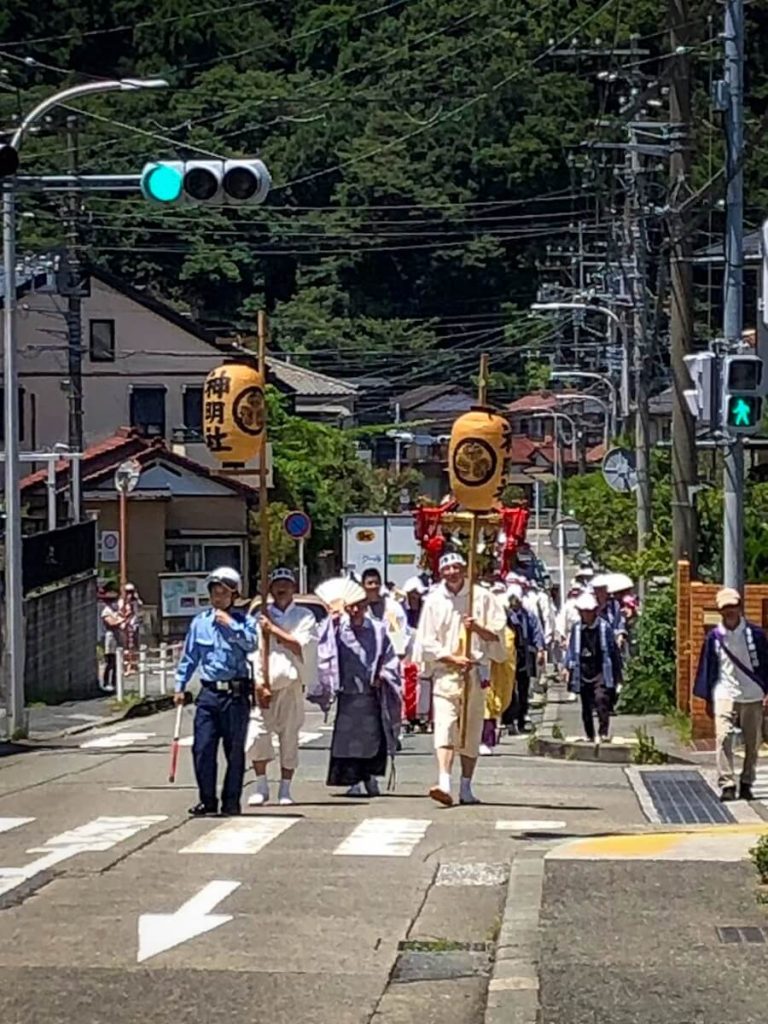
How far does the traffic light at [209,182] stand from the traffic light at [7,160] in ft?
8.36

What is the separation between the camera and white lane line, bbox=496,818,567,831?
1349 centimetres

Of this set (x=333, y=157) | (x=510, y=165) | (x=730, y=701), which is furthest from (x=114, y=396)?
(x=730, y=701)

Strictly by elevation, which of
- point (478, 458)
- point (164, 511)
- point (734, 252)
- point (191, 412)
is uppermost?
point (191, 412)

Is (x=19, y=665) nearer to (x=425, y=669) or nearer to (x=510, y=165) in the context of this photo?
(x=425, y=669)

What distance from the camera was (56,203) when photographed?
40562 mm

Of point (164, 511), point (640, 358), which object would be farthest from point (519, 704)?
point (164, 511)

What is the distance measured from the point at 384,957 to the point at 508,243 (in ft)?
188

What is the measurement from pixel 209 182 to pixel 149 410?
45.6 m

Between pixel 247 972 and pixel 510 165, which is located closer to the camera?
pixel 247 972

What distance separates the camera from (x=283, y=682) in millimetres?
15133

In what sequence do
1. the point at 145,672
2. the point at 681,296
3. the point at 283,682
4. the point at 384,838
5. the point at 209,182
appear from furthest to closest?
the point at 145,672, the point at 681,296, the point at 209,182, the point at 283,682, the point at 384,838

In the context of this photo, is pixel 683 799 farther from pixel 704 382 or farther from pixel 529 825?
pixel 704 382

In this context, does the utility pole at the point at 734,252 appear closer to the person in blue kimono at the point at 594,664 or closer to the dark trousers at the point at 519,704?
the person in blue kimono at the point at 594,664

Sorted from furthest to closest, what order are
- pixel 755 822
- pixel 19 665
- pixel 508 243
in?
pixel 508 243
pixel 19 665
pixel 755 822
